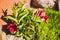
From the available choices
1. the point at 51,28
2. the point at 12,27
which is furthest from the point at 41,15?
the point at 12,27

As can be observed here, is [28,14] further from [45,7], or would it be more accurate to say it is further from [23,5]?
[45,7]

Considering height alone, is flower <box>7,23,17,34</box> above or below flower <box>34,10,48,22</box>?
below

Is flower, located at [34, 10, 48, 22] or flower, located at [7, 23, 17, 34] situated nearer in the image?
flower, located at [7, 23, 17, 34]

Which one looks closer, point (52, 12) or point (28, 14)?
→ point (28, 14)

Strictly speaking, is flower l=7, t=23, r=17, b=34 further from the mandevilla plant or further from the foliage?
the foliage

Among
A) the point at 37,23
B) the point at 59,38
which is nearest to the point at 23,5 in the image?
the point at 37,23

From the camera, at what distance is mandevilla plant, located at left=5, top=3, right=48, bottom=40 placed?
6.18 metres

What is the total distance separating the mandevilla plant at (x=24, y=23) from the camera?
6.18 m

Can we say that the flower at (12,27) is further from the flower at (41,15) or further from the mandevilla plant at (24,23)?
the flower at (41,15)

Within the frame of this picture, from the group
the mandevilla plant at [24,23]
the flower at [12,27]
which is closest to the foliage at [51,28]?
the mandevilla plant at [24,23]

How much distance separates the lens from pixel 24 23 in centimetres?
621

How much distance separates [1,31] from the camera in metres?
6.11

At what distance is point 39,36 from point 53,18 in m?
0.71

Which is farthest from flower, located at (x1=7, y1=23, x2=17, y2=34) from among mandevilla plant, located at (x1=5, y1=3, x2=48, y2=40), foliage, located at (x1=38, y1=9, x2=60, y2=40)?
foliage, located at (x1=38, y1=9, x2=60, y2=40)
